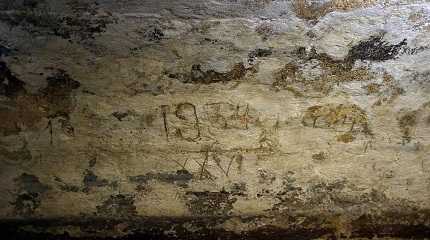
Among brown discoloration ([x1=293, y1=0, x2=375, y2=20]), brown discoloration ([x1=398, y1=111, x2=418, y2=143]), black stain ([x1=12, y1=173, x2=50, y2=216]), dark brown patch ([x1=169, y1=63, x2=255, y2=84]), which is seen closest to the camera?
brown discoloration ([x1=293, y1=0, x2=375, y2=20])

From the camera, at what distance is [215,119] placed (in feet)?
6.32

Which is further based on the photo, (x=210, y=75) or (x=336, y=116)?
(x=336, y=116)

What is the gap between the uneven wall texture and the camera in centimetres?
174

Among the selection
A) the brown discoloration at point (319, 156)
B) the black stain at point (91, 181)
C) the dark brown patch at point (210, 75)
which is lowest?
the black stain at point (91, 181)

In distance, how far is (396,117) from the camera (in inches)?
76.3

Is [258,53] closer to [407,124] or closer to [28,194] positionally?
[407,124]

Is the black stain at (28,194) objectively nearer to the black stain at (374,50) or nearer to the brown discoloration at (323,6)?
the brown discoloration at (323,6)

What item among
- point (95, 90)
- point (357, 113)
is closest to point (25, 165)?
point (95, 90)

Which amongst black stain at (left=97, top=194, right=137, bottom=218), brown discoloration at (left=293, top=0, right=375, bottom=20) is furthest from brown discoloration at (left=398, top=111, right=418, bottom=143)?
black stain at (left=97, top=194, right=137, bottom=218)

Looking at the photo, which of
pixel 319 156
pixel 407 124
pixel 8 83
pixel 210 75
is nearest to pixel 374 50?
pixel 407 124

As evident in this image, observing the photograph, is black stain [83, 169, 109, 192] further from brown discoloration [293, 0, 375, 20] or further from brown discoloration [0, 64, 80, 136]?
brown discoloration [293, 0, 375, 20]

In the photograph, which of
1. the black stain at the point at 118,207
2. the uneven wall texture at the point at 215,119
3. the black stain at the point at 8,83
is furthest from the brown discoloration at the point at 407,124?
the black stain at the point at 8,83

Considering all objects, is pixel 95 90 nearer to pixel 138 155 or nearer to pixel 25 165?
pixel 138 155

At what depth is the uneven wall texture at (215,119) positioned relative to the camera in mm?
1737
